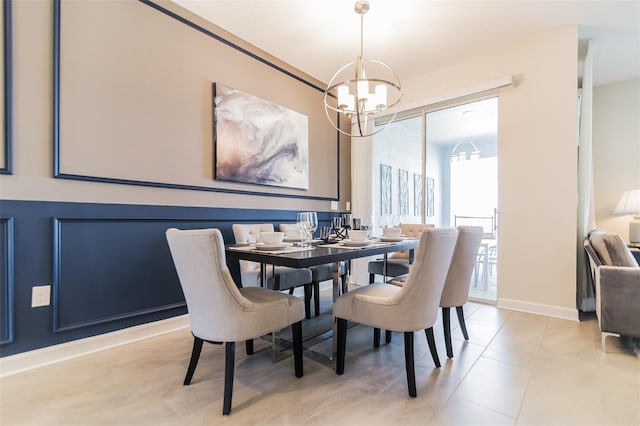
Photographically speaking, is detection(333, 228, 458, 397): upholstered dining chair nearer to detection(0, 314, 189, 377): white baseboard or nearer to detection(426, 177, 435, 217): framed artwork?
detection(0, 314, 189, 377): white baseboard

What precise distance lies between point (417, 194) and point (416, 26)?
6.22 feet

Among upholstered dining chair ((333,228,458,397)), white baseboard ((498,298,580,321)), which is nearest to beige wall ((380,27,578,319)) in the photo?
white baseboard ((498,298,580,321))

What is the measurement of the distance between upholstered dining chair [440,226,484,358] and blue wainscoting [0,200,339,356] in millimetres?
2046

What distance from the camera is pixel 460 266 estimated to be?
196cm

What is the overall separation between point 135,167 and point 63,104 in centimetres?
54

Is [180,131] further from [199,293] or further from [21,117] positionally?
[199,293]

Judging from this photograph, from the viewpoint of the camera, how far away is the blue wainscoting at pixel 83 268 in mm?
1712

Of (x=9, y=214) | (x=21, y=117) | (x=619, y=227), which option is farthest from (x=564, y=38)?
(x=9, y=214)

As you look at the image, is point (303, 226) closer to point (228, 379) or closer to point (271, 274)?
point (271, 274)

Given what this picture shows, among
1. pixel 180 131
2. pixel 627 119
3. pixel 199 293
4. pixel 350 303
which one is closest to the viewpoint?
pixel 199 293

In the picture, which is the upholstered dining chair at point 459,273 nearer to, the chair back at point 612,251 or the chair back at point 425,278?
the chair back at point 425,278

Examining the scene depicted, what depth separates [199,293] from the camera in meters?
1.38

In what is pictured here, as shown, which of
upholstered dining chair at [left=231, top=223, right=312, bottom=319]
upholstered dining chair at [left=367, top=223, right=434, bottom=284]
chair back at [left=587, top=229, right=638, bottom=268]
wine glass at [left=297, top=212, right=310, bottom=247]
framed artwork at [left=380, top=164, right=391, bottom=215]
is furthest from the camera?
framed artwork at [left=380, top=164, right=391, bottom=215]

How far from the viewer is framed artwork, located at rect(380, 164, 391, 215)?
427cm
